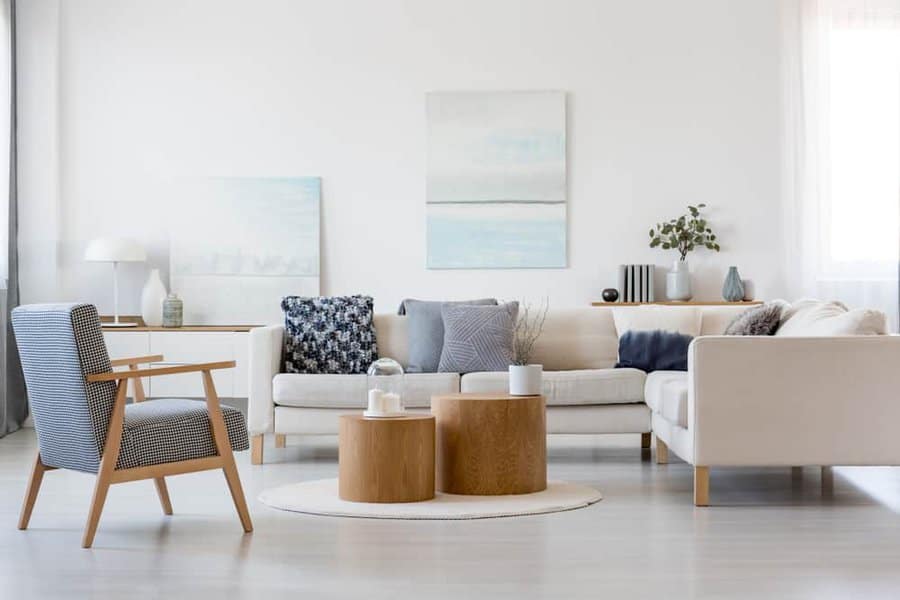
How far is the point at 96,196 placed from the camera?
814cm

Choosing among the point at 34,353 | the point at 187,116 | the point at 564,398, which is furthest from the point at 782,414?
the point at 187,116

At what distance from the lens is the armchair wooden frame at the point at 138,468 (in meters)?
3.89

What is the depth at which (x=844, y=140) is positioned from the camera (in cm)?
800

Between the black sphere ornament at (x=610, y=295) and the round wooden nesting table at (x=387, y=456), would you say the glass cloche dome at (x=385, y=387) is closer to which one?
the round wooden nesting table at (x=387, y=456)

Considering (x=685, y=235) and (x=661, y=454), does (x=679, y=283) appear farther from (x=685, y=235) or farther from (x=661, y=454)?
(x=661, y=454)

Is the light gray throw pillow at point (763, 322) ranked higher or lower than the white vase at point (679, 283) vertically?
lower

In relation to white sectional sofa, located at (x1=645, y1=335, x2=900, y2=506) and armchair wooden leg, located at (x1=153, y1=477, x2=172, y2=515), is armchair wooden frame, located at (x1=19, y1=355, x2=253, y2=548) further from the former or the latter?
white sectional sofa, located at (x1=645, y1=335, x2=900, y2=506)

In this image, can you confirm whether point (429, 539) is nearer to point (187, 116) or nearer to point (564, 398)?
point (564, 398)

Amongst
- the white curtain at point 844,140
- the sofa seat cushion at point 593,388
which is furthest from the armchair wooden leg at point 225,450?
the white curtain at point 844,140

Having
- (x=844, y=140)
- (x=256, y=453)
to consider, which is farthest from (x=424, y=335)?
(x=844, y=140)

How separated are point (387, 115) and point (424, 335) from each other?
218cm

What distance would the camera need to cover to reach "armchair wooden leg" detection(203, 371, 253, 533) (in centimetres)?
410

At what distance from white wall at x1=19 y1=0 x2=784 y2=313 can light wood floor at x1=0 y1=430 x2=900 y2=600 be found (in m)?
2.98

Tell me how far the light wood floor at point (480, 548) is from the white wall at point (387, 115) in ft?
9.77
